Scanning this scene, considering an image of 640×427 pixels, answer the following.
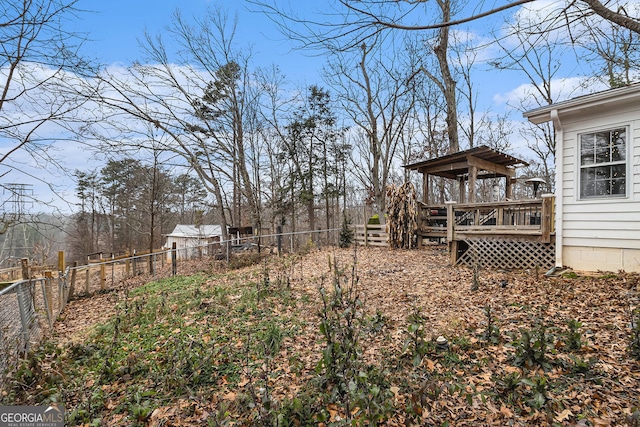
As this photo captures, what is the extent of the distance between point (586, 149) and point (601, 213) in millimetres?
1262

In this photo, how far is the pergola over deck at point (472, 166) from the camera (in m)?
9.93

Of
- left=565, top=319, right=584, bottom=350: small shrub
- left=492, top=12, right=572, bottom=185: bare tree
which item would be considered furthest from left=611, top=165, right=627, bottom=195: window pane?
left=492, top=12, right=572, bottom=185: bare tree

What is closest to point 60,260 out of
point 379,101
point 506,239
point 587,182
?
point 506,239

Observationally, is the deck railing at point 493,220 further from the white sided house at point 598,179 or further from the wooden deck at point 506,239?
the white sided house at point 598,179

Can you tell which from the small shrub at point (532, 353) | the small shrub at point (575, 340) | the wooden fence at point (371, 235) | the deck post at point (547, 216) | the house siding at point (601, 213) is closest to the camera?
the small shrub at point (532, 353)

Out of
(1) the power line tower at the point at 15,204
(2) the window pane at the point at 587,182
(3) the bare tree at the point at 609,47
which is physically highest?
(3) the bare tree at the point at 609,47

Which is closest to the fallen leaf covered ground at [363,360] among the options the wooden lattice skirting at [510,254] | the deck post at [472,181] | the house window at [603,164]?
the wooden lattice skirting at [510,254]

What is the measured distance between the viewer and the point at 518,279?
593 centimetres

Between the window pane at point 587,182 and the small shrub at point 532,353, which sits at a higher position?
the window pane at point 587,182

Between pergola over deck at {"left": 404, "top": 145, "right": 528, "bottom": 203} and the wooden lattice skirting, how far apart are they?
2.73m

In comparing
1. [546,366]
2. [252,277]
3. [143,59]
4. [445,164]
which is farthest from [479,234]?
[143,59]

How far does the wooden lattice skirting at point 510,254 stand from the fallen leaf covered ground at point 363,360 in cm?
89

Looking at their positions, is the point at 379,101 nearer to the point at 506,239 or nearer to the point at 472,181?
the point at 472,181

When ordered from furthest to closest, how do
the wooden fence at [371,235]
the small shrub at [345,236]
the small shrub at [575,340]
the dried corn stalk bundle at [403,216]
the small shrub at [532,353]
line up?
the small shrub at [345,236], the wooden fence at [371,235], the dried corn stalk bundle at [403,216], the small shrub at [575,340], the small shrub at [532,353]
